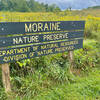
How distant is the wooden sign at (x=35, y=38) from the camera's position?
7.43ft

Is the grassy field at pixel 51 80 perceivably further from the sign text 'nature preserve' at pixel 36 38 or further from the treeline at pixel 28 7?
the treeline at pixel 28 7

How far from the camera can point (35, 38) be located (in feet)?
8.52

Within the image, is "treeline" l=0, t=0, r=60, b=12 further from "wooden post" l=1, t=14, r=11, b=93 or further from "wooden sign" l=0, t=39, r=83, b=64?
"wooden post" l=1, t=14, r=11, b=93

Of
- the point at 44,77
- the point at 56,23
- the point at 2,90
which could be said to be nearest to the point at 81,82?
the point at 44,77

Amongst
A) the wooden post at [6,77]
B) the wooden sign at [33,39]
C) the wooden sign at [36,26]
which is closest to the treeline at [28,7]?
the wooden sign at [36,26]

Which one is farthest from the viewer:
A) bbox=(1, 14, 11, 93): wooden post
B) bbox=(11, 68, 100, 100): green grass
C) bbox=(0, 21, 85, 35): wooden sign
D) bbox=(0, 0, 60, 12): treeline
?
bbox=(0, 0, 60, 12): treeline

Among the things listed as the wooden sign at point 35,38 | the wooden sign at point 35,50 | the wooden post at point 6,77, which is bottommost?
the wooden post at point 6,77

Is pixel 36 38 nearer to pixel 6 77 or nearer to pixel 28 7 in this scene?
pixel 6 77

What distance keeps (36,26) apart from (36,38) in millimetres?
260

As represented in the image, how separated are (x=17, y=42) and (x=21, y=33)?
0.20 m

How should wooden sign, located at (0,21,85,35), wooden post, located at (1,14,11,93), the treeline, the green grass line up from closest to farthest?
wooden sign, located at (0,21,85,35) < wooden post, located at (1,14,11,93) < the green grass < the treeline

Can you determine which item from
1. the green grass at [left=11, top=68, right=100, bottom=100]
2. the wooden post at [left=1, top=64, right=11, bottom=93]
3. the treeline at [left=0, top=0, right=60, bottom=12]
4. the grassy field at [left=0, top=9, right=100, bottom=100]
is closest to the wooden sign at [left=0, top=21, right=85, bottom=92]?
the wooden post at [left=1, top=64, right=11, bottom=93]

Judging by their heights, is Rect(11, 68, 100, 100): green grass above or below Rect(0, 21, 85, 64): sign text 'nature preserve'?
below

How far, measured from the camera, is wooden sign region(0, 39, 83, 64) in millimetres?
2294
